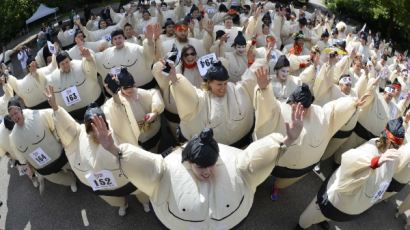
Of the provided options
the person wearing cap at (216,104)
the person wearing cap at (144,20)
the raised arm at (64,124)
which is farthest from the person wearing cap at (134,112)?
the person wearing cap at (144,20)

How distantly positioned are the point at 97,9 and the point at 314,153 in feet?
42.7

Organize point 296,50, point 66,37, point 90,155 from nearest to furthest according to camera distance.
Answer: point 90,155 → point 296,50 → point 66,37

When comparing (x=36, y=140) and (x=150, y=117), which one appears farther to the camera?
(x=150, y=117)

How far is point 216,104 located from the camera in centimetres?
409

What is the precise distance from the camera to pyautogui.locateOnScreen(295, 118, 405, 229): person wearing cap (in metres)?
3.57

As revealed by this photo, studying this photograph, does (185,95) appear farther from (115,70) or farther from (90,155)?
(115,70)

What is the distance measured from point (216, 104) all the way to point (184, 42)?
7.68 ft

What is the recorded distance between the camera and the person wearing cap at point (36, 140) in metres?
4.15

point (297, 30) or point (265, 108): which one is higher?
point (265, 108)

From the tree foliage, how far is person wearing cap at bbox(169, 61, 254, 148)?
9.57m

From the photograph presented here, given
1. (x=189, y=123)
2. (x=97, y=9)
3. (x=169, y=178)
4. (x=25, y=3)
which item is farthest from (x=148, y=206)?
(x=97, y=9)

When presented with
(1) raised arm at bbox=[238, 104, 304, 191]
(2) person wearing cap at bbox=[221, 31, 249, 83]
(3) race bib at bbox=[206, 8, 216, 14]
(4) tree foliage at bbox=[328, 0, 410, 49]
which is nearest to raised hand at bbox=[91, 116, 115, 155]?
(1) raised arm at bbox=[238, 104, 304, 191]

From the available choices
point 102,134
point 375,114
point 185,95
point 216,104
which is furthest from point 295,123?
point 375,114

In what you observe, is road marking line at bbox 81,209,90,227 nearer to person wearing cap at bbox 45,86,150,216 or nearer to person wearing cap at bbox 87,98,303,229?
person wearing cap at bbox 45,86,150,216
